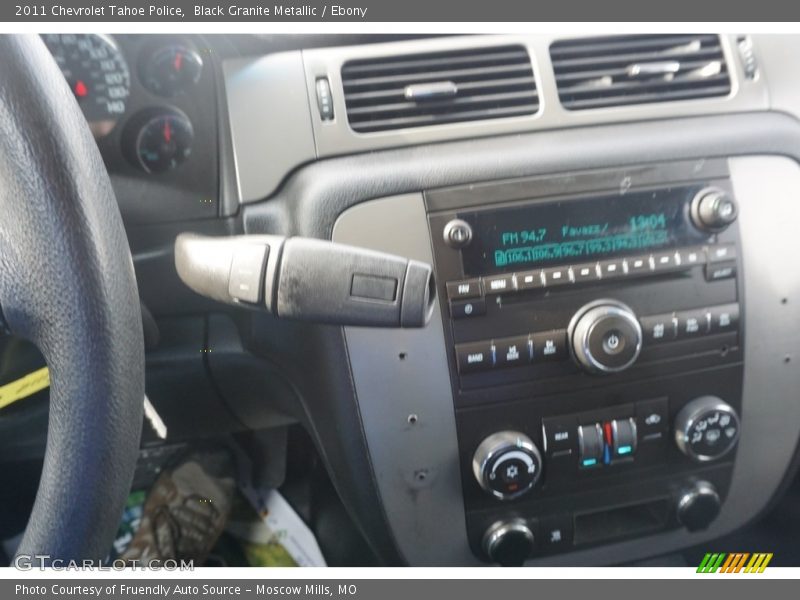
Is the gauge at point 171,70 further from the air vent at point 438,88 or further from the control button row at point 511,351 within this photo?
the control button row at point 511,351

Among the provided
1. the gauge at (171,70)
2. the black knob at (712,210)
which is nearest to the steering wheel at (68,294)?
the gauge at (171,70)

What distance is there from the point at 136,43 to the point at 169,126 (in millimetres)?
82

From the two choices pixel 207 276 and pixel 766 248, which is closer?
pixel 207 276

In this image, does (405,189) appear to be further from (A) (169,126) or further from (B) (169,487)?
(B) (169,487)

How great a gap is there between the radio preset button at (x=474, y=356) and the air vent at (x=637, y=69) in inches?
10.5

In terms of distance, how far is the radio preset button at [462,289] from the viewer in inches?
28.6

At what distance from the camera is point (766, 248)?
2.58 feet

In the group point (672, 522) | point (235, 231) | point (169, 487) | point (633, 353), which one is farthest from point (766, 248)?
point (169, 487)

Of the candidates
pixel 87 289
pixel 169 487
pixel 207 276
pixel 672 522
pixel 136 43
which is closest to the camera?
pixel 87 289

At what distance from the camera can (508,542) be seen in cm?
80

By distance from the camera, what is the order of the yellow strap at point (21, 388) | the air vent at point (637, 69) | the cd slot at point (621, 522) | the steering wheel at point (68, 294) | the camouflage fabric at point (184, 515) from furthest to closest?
the camouflage fabric at point (184, 515) < the cd slot at point (621, 522) < the air vent at point (637, 69) < the yellow strap at point (21, 388) < the steering wheel at point (68, 294)

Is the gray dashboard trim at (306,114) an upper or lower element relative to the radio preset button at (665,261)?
upper

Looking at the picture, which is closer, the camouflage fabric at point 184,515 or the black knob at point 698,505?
the black knob at point 698,505
